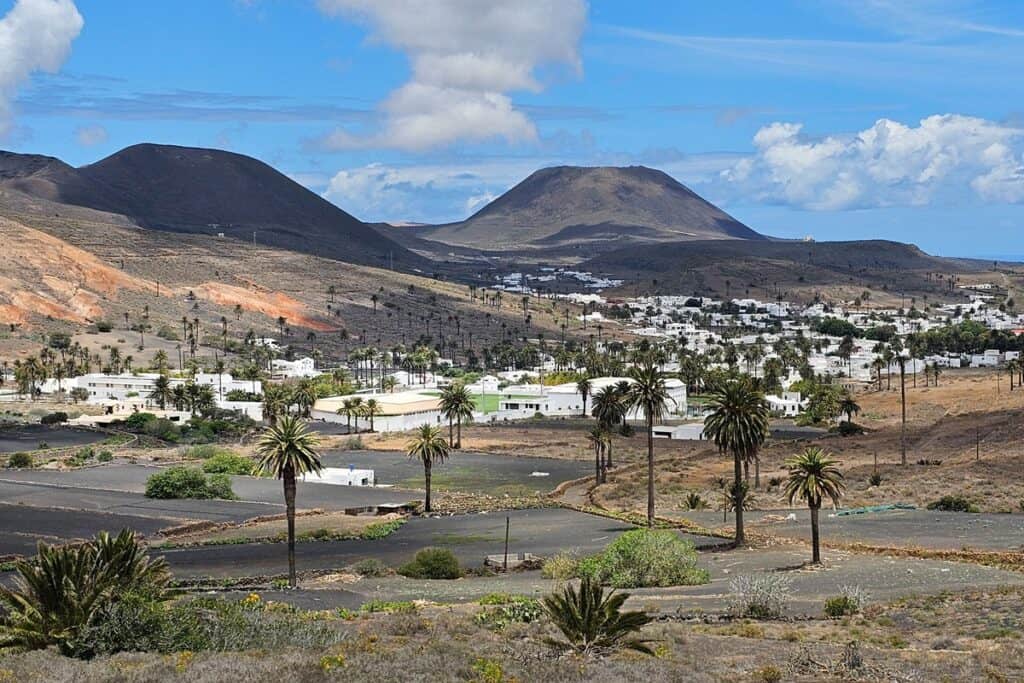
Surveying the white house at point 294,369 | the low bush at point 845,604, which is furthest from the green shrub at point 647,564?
the white house at point 294,369

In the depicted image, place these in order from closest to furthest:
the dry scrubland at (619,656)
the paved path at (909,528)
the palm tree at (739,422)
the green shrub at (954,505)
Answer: the dry scrubland at (619,656) → the paved path at (909,528) → the palm tree at (739,422) → the green shrub at (954,505)

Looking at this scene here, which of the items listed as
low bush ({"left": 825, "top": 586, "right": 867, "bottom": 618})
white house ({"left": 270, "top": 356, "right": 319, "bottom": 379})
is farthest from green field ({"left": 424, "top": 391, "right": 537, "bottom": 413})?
low bush ({"left": 825, "top": 586, "right": 867, "bottom": 618})

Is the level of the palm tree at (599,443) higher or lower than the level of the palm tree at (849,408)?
lower

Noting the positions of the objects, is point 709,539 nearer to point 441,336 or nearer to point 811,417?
point 811,417

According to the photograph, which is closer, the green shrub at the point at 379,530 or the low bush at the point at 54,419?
the green shrub at the point at 379,530

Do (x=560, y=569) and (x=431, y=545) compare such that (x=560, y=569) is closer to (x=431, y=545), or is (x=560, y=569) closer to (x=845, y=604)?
(x=845, y=604)

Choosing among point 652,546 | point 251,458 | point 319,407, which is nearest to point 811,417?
point 319,407

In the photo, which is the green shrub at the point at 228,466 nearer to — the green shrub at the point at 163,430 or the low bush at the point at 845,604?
the green shrub at the point at 163,430
